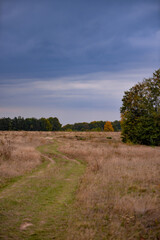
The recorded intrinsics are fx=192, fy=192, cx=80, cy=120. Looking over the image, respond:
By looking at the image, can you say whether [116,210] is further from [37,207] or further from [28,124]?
[28,124]

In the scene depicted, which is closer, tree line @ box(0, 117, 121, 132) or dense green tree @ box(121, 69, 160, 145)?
dense green tree @ box(121, 69, 160, 145)

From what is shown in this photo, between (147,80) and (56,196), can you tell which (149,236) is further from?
(147,80)

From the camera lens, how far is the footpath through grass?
17.5 ft

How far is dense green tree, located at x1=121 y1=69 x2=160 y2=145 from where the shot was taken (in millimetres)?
31984

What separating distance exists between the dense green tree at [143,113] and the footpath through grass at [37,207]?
23945 mm

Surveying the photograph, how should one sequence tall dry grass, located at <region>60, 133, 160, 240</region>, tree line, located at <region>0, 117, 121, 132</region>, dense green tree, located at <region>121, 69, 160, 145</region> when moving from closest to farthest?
tall dry grass, located at <region>60, 133, 160, 240</region> < dense green tree, located at <region>121, 69, 160, 145</region> < tree line, located at <region>0, 117, 121, 132</region>

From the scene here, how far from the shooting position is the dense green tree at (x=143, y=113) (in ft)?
105

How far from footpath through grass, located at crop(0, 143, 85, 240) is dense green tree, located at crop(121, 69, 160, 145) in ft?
78.6

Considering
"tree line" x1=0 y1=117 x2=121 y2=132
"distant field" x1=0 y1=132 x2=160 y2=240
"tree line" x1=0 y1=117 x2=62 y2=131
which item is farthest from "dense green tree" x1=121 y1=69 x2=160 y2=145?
"tree line" x1=0 y1=117 x2=62 y2=131

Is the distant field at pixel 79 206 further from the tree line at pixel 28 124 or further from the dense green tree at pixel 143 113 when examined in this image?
the tree line at pixel 28 124

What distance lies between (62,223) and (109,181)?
4.87 meters

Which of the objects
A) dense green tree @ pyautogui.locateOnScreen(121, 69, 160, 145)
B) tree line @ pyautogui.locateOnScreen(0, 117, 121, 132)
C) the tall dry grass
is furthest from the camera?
tree line @ pyautogui.locateOnScreen(0, 117, 121, 132)

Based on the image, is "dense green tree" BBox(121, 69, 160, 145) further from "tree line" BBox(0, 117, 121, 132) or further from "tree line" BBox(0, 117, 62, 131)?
"tree line" BBox(0, 117, 62, 131)

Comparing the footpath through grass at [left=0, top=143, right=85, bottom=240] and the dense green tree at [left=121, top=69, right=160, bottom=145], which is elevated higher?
the dense green tree at [left=121, top=69, right=160, bottom=145]
